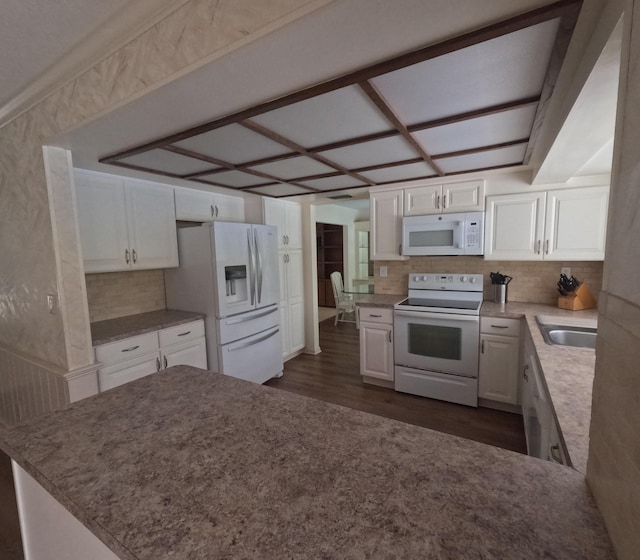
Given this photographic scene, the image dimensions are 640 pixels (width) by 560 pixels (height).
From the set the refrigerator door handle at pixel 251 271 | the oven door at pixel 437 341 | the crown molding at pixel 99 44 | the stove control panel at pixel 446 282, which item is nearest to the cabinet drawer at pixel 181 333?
the refrigerator door handle at pixel 251 271

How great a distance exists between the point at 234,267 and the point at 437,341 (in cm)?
203

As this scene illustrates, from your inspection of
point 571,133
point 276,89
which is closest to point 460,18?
point 276,89

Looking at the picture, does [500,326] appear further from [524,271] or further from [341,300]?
[341,300]

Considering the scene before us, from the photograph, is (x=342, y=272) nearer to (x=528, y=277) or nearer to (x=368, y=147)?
(x=528, y=277)

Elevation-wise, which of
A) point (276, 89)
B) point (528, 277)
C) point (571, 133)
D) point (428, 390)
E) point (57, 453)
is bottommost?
point (428, 390)

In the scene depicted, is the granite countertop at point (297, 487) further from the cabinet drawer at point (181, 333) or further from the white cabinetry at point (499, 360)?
the white cabinetry at point (499, 360)

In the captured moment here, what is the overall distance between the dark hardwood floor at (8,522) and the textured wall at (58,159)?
0.63 metres

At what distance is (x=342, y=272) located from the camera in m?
7.20

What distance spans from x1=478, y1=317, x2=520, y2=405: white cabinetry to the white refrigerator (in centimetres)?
209

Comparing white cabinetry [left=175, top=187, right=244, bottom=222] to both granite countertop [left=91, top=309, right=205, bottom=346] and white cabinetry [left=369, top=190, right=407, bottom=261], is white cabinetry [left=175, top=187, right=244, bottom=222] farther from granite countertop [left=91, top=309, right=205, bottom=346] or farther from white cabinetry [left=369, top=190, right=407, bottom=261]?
Answer: white cabinetry [left=369, top=190, right=407, bottom=261]

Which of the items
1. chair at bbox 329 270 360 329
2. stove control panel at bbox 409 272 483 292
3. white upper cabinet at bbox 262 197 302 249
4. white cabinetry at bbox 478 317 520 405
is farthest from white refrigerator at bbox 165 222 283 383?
chair at bbox 329 270 360 329

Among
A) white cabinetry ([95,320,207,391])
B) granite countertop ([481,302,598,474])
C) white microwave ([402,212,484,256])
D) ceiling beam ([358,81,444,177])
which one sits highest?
ceiling beam ([358,81,444,177])

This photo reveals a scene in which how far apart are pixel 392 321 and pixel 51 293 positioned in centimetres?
264

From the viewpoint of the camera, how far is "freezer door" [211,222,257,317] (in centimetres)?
283
